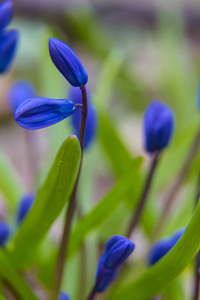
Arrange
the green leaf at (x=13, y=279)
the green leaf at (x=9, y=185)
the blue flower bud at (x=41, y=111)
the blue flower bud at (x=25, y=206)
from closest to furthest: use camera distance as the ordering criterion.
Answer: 1. the blue flower bud at (x=41, y=111)
2. the green leaf at (x=13, y=279)
3. the blue flower bud at (x=25, y=206)
4. the green leaf at (x=9, y=185)

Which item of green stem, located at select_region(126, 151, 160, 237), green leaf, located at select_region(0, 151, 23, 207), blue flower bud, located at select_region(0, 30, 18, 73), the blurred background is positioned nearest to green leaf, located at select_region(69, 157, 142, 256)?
green stem, located at select_region(126, 151, 160, 237)

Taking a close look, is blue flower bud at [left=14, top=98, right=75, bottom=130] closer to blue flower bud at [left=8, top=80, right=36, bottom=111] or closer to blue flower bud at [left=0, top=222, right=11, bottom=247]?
blue flower bud at [left=0, top=222, right=11, bottom=247]

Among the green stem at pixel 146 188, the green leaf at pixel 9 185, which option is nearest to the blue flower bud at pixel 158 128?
the green stem at pixel 146 188

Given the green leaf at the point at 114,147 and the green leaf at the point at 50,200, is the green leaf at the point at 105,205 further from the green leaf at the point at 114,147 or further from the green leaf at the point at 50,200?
the green leaf at the point at 114,147

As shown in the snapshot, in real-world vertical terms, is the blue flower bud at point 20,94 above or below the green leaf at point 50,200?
above

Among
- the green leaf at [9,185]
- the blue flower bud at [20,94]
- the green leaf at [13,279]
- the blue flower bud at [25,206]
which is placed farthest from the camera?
the green leaf at [9,185]

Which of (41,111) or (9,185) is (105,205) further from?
(9,185)

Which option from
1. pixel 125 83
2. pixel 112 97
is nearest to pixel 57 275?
pixel 125 83
